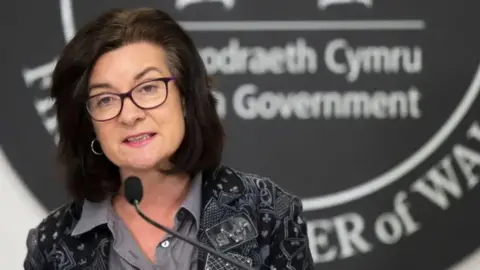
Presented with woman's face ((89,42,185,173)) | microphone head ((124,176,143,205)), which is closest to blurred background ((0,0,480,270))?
woman's face ((89,42,185,173))

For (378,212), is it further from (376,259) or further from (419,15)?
(419,15)

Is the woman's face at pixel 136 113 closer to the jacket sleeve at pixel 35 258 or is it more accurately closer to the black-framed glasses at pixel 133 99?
the black-framed glasses at pixel 133 99

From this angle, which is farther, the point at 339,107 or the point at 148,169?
the point at 339,107

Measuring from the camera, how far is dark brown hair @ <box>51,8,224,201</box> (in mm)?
1042

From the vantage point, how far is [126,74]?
101 cm

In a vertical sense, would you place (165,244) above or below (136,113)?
below

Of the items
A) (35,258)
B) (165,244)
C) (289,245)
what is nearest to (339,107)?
(289,245)

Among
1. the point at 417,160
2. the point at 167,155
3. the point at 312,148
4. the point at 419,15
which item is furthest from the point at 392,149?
the point at 167,155

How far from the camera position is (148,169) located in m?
1.09

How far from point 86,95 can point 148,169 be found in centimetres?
15

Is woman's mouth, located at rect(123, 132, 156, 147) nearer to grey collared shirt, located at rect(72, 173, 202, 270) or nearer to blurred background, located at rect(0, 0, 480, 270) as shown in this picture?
grey collared shirt, located at rect(72, 173, 202, 270)

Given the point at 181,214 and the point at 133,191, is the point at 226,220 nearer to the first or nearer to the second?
the point at 181,214

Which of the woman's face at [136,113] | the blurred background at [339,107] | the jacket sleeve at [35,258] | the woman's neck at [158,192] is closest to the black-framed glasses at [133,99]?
the woman's face at [136,113]

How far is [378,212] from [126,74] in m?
0.87
